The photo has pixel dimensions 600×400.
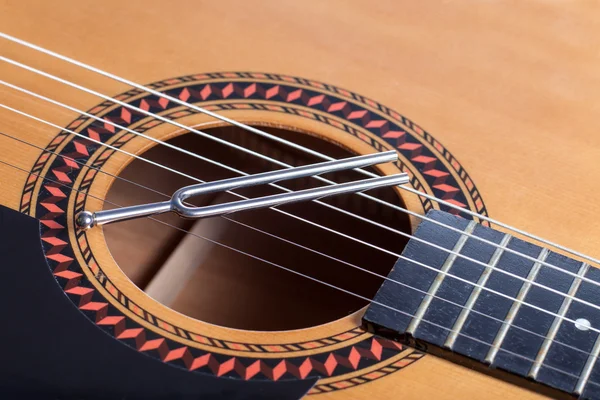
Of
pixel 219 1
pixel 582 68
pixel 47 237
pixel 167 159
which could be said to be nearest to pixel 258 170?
pixel 167 159

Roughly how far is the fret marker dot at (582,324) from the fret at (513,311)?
0.20 feet

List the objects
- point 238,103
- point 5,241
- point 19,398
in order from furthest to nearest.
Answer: point 238,103 → point 5,241 → point 19,398

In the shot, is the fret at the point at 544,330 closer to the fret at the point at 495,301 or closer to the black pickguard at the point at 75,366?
the fret at the point at 495,301

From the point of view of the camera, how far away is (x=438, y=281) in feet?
3.29

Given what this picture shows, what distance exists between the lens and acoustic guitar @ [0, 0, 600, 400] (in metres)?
0.94

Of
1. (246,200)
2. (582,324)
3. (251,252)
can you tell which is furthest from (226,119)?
(582,324)

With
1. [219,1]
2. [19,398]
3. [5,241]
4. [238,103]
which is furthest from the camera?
[219,1]

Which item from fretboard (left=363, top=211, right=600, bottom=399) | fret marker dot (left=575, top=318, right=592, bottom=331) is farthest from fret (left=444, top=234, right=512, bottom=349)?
fret marker dot (left=575, top=318, right=592, bottom=331)

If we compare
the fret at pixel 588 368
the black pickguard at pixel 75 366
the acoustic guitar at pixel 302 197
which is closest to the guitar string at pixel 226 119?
the acoustic guitar at pixel 302 197

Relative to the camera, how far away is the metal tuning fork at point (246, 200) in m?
1.03

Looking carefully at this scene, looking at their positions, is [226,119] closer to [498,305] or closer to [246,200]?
[246,200]

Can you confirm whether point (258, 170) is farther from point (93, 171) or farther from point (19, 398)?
point (19, 398)

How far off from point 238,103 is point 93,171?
22 cm

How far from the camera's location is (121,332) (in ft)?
3.15
